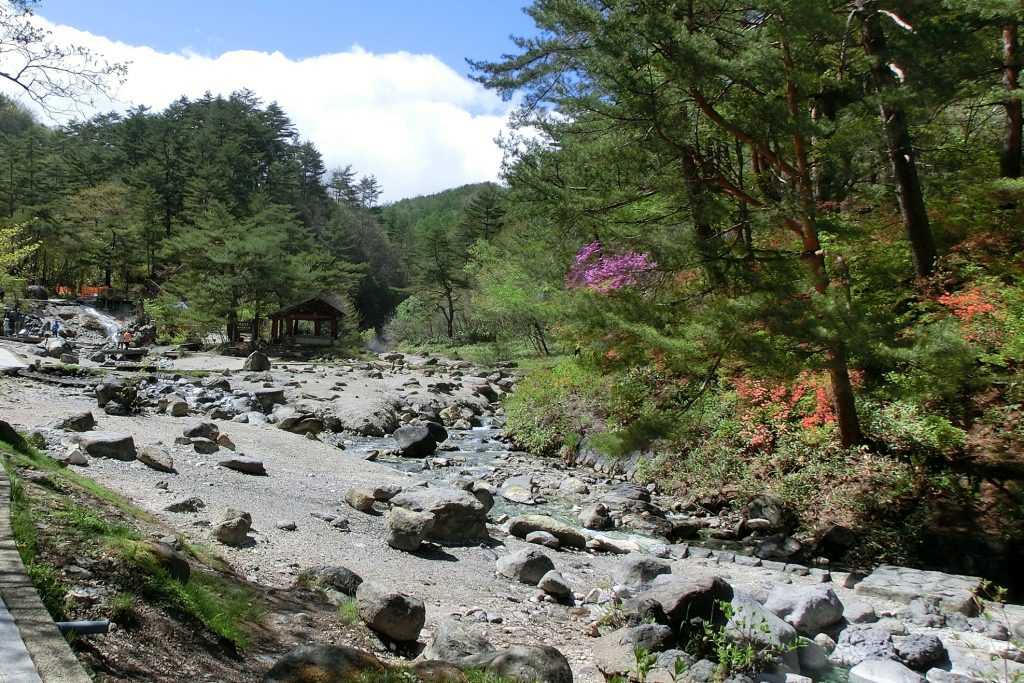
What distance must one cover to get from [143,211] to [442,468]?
39.9 m

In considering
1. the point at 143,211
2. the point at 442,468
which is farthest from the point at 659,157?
the point at 143,211

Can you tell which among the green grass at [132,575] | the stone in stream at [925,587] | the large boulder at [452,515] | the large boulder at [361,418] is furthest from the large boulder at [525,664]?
the large boulder at [361,418]

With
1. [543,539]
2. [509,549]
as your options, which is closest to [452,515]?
[509,549]

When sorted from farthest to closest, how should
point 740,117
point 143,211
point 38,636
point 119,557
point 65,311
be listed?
point 143,211, point 65,311, point 740,117, point 119,557, point 38,636

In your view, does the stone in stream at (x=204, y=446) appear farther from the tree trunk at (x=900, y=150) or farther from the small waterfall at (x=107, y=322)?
the small waterfall at (x=107, y=322)

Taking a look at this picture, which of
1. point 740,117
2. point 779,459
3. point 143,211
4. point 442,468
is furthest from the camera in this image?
point 143,211

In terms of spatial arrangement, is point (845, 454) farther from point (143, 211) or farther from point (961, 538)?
point (143, 211)

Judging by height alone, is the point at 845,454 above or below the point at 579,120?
below

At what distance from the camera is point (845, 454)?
31.1 feet

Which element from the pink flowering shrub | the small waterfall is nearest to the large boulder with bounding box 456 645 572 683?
the pink flowering shrub

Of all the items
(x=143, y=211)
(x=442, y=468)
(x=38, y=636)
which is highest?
(x=143, y=211)

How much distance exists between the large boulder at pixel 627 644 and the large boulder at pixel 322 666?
2.14 metres

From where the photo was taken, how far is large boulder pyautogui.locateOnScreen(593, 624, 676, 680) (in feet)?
16.4

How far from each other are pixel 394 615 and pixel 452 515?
3.09 metres
